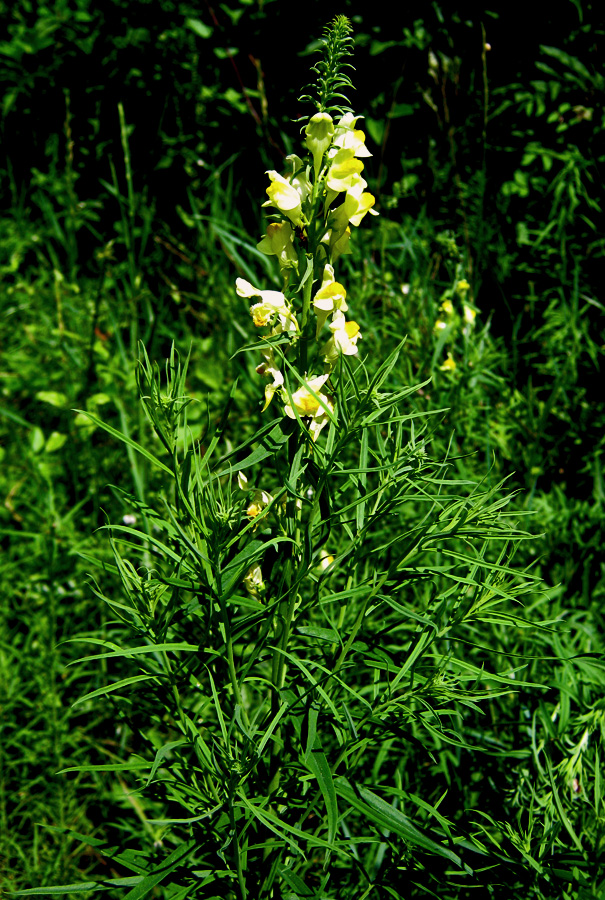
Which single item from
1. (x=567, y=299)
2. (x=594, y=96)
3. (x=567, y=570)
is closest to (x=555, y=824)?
(x=567, y=570)

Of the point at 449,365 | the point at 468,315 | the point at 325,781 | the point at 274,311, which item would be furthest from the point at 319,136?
the point at 468,315

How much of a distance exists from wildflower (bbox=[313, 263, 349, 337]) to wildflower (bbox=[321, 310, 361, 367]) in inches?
0.9

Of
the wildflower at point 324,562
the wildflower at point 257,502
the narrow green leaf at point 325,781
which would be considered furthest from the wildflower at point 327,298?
the narrow green leaf at point 325,781

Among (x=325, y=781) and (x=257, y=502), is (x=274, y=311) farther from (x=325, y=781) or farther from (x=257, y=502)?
(x=325, y=781)

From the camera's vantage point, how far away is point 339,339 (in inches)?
45.1

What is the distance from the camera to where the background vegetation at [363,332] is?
5.41 ft

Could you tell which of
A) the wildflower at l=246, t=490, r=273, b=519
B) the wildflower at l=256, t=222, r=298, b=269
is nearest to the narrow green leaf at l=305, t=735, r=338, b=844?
the wildflower at l=246, t=490, r=273, b=519

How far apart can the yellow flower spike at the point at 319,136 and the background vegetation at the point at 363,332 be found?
0.38m

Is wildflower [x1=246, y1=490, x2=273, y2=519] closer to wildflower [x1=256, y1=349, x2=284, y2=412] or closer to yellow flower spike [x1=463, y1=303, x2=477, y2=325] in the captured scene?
wildflower [x1=256, y1=349, x2=284, y2=412]

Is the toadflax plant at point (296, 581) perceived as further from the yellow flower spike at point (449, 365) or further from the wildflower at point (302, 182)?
the yellow flower spike at point (449, 365)

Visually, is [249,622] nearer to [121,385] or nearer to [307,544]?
[307,544]

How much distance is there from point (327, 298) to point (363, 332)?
1.51 meters

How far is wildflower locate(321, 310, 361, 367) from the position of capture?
114 cm

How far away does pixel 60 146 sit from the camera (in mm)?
4742
